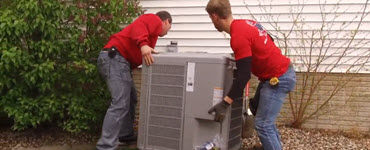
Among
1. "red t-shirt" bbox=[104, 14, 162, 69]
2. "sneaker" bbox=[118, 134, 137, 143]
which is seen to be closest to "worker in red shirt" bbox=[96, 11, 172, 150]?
"red t-shirt" bbox=[104, 14, 162, 69]

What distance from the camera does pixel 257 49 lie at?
3771 millimetres

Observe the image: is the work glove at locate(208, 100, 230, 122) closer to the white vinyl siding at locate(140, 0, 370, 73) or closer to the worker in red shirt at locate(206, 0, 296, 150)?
the worker in red shirt at locate(206, 0, 296, 150)

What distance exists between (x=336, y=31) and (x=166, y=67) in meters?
2.84

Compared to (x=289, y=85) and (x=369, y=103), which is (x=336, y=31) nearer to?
(x=369, y=103)

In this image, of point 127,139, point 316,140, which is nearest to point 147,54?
point 127,139

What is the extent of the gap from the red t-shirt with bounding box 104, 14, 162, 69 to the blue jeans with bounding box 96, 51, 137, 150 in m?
0.09

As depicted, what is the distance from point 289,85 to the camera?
12.8 feet

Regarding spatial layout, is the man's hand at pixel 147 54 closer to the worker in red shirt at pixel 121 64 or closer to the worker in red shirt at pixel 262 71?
the worker in red shirt at pixel 121 64


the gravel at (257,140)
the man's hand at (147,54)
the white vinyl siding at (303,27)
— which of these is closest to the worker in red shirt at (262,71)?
the man's hand at (147,54)

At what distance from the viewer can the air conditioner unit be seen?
12.5 ft

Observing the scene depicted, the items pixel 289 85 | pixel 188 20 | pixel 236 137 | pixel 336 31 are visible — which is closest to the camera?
pixel 289 85

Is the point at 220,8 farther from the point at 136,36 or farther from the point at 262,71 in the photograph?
the point at 136,36

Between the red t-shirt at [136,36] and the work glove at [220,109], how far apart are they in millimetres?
1009

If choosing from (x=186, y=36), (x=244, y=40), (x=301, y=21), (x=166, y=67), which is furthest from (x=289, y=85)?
(x=186, y=36)
